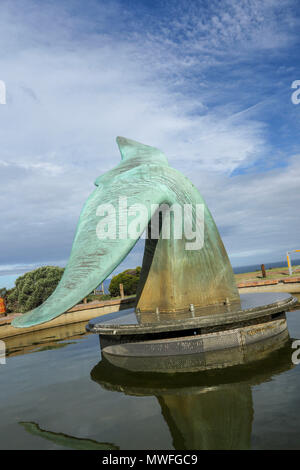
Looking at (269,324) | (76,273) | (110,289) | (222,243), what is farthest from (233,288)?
(110,289)

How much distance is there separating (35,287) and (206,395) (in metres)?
20.5

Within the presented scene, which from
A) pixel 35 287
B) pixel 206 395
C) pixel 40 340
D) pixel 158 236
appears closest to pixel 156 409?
pixel 206 395

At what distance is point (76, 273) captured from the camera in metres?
5.45

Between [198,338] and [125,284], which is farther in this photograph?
[125,284]

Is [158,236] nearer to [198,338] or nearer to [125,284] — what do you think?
[198,338]

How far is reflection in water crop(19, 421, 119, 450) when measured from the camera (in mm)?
3725

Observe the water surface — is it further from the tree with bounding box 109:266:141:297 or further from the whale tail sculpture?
the tree with bounding box 109:266:141:297

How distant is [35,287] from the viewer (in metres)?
23.2

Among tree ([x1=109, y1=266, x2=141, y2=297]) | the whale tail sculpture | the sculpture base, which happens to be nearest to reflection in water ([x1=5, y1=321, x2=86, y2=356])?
the whale tail sculpture

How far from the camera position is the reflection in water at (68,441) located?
3.72 m

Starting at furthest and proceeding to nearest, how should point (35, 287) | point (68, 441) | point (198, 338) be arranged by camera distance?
point (35, 287)
point (198, 338)
point (68, 441)

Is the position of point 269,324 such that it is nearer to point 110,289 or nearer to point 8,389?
point 8,389

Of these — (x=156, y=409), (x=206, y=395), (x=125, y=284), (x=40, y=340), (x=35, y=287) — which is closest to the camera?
(x=156, y=409)
